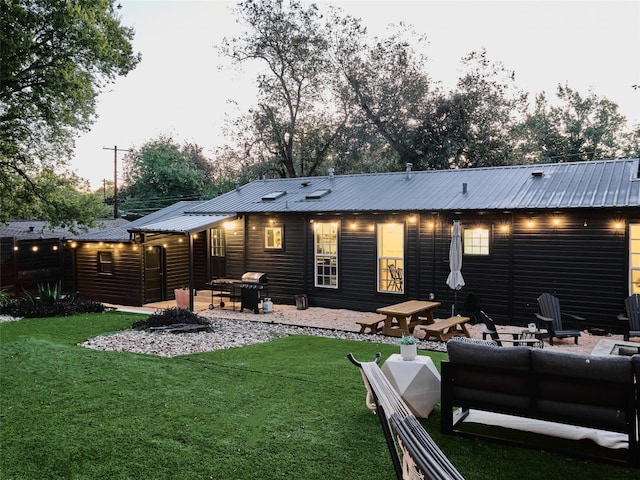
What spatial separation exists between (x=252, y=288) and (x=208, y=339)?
3.76 metres

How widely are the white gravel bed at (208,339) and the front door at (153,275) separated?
4.22m

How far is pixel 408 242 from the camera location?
40.3 ft

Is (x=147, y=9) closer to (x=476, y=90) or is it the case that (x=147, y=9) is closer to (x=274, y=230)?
(x=274, y=230)

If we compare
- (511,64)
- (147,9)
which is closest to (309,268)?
(147,9)

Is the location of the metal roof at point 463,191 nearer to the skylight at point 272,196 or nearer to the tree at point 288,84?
the skylight at point 272,196

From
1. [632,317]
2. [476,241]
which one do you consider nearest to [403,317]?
[476,241]

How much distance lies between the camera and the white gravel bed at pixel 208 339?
8484 millimetres

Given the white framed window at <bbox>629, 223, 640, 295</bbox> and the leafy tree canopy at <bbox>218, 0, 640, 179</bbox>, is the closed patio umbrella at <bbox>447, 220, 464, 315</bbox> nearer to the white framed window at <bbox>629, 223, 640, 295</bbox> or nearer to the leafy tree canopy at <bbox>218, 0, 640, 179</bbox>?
the white framed window at <bbox>629, 223, 640, 295</bbox>

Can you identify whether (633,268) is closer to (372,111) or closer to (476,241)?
(476,241)

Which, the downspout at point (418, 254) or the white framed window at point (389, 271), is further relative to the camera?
the white framed window at point (389, 271)

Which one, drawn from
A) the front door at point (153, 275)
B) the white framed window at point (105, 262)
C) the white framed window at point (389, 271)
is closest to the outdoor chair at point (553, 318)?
the white framed window at point (389, 271)

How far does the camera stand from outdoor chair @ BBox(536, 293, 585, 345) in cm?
904

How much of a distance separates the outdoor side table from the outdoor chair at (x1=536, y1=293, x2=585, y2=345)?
490cm

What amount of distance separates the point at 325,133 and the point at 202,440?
76.8 feet
